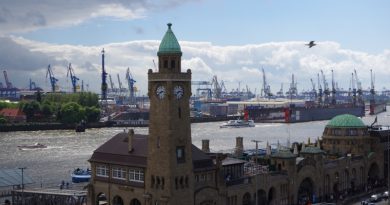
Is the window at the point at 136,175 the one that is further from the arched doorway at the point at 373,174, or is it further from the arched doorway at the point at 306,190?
the arched doorway at the point at 373,174

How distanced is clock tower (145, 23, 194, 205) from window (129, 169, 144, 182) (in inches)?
43.2

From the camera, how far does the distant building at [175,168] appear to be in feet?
176

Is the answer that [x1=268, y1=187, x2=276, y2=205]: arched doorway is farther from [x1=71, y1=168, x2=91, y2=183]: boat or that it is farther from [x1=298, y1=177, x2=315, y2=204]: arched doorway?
[x1=71, y1=168, x2=91, y2=183]: boat

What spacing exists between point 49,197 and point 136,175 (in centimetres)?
1287

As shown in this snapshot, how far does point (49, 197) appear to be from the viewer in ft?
210

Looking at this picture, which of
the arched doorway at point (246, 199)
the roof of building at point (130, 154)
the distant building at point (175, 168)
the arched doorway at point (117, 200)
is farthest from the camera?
the arched doorway at point (246, 199)

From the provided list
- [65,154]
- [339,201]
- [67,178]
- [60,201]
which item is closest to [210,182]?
[60,201]

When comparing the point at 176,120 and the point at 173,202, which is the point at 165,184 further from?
the point at 176,120

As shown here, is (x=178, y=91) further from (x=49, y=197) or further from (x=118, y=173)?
(x=49, y=197)

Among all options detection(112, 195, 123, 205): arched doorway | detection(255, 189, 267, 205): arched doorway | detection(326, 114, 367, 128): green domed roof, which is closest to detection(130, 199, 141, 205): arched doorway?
detection(112, 195, 123, 205): arched doorway

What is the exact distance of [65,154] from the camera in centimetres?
12494

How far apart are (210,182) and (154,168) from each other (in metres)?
6.62

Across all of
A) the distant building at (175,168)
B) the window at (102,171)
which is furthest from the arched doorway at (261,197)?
the window at (102,171)

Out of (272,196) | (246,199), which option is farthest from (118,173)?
(272,196)
